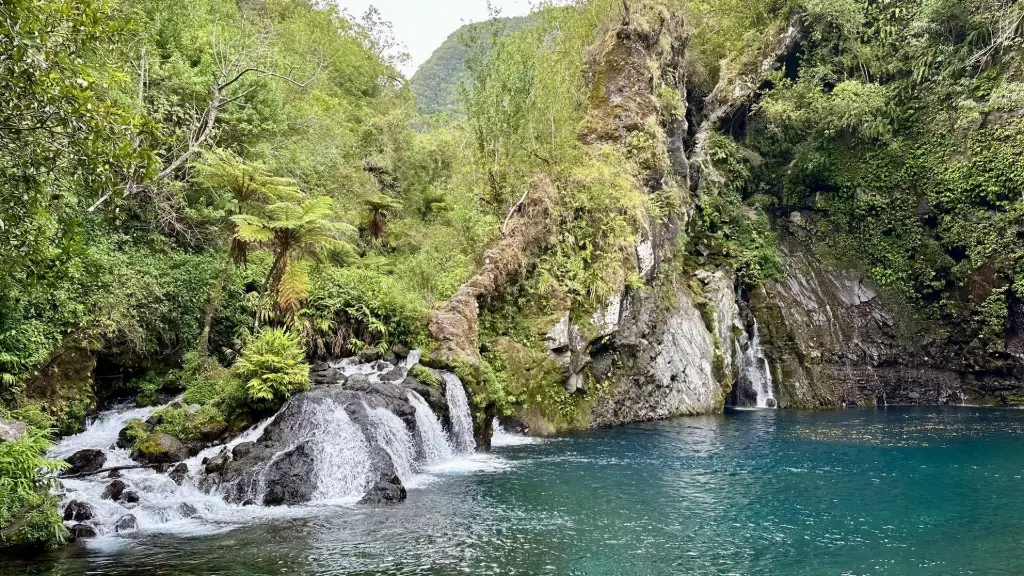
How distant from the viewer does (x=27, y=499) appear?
820cm

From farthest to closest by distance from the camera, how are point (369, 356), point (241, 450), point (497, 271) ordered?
point (497, 271), point (369, 356), point (241, 450)

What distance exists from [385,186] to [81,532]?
22.2m

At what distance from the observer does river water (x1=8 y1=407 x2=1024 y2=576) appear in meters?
8.27

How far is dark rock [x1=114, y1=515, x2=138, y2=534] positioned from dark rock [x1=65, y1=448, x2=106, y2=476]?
1900 mm

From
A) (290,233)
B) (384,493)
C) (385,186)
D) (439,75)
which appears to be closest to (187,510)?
(384,493)

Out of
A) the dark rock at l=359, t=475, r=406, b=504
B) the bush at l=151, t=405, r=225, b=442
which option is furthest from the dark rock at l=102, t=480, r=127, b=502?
the dark rock at l=359, t=475, r=406, b=504

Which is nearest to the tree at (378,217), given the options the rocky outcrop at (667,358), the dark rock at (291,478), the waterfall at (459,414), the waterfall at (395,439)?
the rocky outcrop at (667,358)

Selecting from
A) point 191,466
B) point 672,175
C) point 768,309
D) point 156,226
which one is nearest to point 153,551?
point 191,466

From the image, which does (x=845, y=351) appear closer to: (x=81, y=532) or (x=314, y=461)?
(x=314, y=461)

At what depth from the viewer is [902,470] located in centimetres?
1437

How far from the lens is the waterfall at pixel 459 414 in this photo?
15.9 metres

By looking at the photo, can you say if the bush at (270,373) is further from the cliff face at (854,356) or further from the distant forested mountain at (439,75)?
the distant forested mountain at (439,75)

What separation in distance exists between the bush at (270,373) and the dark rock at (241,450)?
3.82 feet

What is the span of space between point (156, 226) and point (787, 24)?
33.1m
